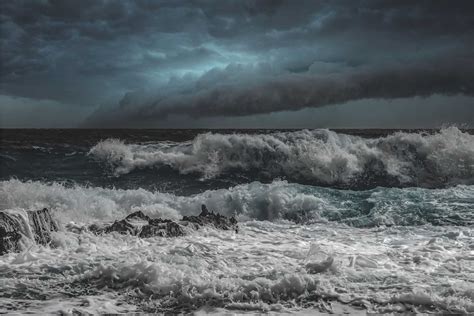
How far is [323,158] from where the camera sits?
16.6 m

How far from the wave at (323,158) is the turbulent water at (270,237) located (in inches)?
2.4

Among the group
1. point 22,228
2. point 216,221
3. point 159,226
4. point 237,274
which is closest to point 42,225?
point 22,228

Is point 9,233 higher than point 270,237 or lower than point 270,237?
higher

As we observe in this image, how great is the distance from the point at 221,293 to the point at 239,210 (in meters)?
5.84

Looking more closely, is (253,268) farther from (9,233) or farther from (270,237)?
(9,233)

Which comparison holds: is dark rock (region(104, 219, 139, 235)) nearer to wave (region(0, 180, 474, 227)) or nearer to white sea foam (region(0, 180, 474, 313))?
white sea foam (region(0, 180, 474, 313))

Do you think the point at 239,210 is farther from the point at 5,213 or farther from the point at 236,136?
the point at 236,136

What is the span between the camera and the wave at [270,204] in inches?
368

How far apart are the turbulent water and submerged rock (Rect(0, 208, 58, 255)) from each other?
173mm

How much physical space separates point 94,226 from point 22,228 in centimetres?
125

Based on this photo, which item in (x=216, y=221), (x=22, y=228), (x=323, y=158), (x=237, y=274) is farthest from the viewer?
(x=323, y=158)

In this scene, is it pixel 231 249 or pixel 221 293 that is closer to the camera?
pixel 221 293

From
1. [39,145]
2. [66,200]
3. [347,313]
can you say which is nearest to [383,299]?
[347,313]

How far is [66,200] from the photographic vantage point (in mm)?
10188
